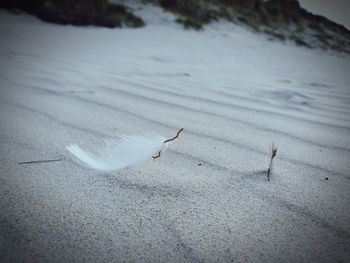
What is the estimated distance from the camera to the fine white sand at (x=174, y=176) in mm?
564

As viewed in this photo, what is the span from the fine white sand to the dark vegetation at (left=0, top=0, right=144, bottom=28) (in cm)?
271

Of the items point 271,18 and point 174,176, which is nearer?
point 174,176

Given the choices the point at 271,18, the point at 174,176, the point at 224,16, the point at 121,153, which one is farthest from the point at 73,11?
the point at 271,18

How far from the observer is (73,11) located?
441 cm

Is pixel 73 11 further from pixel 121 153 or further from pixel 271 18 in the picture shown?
pixel 271 18

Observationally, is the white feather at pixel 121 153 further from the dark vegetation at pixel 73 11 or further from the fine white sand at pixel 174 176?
the dark vegetation at pixel 73 11

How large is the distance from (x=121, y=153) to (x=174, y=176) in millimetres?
196

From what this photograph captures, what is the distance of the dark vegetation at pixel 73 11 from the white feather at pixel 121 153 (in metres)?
4.11

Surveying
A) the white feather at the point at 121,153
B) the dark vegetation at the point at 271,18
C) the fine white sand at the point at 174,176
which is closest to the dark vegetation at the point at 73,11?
the dark vegetation at the point at 271,18

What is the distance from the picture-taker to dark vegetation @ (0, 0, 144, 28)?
170 inches

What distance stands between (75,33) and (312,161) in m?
3.88

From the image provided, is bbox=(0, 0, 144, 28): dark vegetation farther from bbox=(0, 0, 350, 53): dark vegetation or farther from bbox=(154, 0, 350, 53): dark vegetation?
bbox=(154, 0, 350, 53): dark vegetation

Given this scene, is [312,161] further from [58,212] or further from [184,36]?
[184,36]

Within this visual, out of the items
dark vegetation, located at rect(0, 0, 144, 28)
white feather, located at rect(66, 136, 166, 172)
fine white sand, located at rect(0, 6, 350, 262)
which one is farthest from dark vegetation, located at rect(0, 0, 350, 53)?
white feather, located at rect(66, 136, 166, 172)
